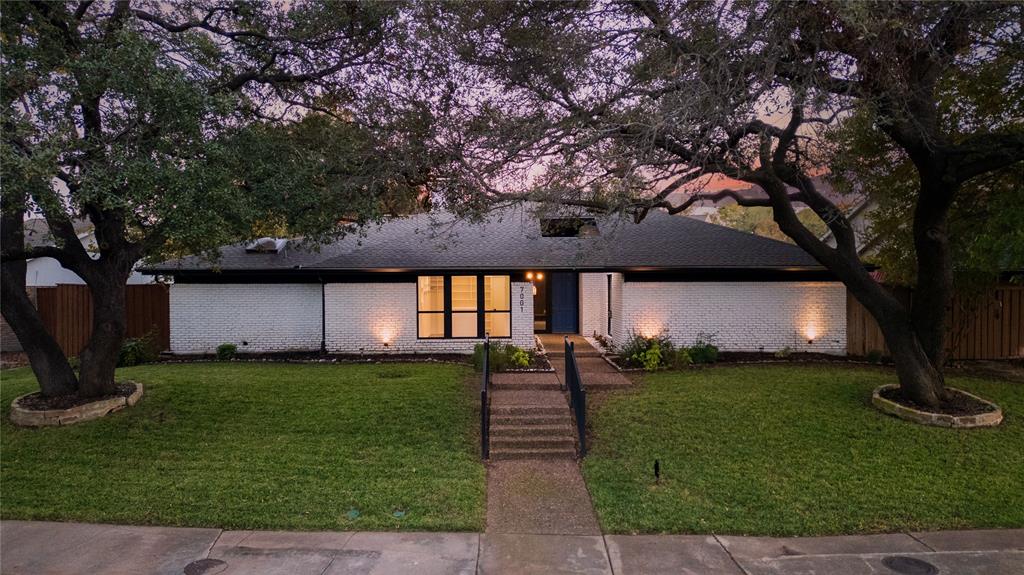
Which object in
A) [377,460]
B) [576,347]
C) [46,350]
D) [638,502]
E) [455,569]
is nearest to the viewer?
[455,569]

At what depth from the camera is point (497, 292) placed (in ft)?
51.8

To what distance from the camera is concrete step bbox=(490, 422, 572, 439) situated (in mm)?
8852

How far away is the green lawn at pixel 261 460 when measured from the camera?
6.43m

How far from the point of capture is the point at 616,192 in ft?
28.4

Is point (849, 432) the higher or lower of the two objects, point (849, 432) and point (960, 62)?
the lower

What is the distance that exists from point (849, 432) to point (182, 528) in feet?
29.7

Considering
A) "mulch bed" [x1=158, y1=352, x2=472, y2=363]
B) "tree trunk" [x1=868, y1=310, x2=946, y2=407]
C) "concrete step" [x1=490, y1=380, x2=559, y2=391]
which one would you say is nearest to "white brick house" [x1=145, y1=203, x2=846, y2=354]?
"mulch bed" [x1=158, y1=352, x2=472, y2=363]

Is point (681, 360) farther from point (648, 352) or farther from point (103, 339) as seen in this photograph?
point (103, 339)

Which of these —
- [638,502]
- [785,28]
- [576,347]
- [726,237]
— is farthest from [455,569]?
[726,237]

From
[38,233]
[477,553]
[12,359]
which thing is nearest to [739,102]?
[477,553]

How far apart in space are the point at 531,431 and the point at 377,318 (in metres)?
7.82

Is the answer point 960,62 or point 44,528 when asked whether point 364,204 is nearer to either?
point 44,528

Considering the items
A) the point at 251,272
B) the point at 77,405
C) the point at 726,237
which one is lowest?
the point at 77,405

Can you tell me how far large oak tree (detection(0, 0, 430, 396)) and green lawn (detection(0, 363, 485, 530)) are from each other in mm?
1625
